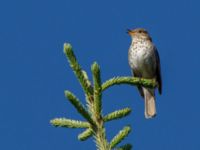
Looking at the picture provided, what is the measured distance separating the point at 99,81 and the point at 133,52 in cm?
588

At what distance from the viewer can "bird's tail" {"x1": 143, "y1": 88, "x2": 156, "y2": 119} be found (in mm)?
7372

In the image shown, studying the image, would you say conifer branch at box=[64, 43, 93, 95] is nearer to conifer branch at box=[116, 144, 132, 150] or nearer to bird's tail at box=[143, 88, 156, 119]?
conifer branch at box=[116, 144, 132, 150]

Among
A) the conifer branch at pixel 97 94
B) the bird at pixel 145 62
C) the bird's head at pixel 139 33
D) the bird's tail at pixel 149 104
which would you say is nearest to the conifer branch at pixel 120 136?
the conifer branch at pixel 97 94

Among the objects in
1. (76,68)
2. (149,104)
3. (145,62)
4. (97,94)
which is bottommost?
(97,94)

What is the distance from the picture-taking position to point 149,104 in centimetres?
774

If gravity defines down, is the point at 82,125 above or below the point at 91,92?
below

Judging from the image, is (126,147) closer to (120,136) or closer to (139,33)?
(120,136)

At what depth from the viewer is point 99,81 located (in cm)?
248

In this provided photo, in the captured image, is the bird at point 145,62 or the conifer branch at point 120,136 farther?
the bird at point 145,62

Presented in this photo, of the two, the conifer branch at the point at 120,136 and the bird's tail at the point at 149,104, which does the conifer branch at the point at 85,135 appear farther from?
the bird's tail at the point at 149,104

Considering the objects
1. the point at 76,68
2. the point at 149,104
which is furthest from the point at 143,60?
the point at 76,68

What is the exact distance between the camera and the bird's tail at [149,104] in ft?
24.2

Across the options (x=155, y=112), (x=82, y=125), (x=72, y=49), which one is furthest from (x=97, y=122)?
(x=155, y=112)

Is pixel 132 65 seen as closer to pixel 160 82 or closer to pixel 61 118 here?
pixel 160 82
